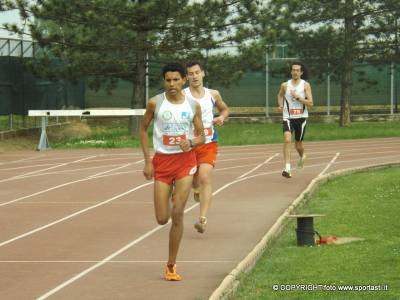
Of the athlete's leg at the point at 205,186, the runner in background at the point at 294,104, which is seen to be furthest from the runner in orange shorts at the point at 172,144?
the runner in background at the point at 294,104

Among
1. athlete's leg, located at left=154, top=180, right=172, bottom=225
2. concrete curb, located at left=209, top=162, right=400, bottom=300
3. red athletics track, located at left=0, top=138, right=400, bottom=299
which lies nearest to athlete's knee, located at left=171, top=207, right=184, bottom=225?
athlete's leg, located at left=154, top=180, right=172, bottom=225

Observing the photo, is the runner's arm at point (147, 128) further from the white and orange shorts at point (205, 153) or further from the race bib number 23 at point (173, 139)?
the white and orange shorts at point (205, 153)

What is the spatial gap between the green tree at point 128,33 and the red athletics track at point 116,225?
726cm

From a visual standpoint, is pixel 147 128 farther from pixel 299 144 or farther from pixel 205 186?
pixel 299 144

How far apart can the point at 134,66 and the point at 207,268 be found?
967 inches

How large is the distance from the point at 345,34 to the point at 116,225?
2683 centimetres

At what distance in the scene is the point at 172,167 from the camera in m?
10.3

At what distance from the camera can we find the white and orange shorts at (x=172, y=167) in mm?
10297

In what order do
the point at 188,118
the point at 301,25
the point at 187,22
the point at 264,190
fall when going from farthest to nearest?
1. the point at 301,25
2. the point at 187,22
3. the point at 264,190
4. the point at 188,118

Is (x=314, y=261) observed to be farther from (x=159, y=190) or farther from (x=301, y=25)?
(x=301, y=25)

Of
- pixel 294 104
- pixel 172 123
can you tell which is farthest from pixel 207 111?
pixel 294 104

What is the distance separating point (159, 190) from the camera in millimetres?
10273

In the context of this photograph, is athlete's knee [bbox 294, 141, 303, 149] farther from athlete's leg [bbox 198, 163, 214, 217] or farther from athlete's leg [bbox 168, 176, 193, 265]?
athlete's leg [bbox 168, 176, 193, 265]

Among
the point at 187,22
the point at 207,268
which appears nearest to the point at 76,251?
the point at 207,268
